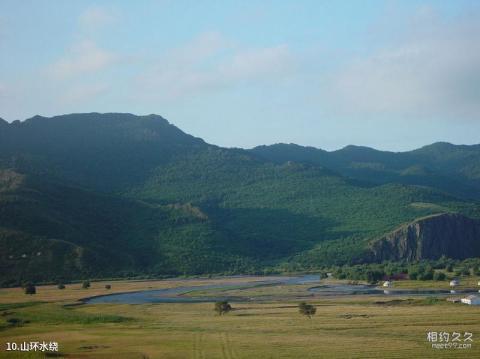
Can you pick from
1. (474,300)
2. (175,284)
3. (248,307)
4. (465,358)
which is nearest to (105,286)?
(175,284)

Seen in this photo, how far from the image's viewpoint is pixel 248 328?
3184 inches

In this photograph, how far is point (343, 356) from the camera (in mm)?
60344

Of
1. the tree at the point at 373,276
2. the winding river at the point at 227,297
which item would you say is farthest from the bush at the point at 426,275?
the winding river at the point at 227,297

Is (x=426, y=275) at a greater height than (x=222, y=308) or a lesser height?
lesser

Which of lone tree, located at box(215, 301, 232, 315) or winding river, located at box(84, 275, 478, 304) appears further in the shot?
winding river, located at box(84, 275, 478, 304)

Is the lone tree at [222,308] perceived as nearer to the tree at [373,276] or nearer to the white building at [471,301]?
the white building at [471,301]

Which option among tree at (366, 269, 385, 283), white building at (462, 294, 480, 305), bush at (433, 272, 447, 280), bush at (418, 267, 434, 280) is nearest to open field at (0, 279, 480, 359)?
white building at (462, 294, 480, 305)

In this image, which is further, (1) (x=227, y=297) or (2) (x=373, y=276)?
(2) (x=373, y=276)

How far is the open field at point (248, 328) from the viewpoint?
64.1m

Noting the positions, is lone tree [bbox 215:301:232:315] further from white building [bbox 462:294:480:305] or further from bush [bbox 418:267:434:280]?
bush [bbox 418:267:434:280]

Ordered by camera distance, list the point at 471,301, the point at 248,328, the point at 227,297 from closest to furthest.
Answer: the point at 248,328 → the point at 471,301 → the point at 227,297

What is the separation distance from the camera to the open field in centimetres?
6406

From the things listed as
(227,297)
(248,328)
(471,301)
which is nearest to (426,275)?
(227,297)

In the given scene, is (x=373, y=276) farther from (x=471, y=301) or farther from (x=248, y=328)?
(x=248, y=328)
